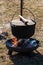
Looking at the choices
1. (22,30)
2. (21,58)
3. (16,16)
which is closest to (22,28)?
(22,30)

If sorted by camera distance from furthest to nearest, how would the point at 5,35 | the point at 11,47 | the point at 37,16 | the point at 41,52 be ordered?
the point at 37,16
the point at 5,35
the point at 41,52
the point at 11,47

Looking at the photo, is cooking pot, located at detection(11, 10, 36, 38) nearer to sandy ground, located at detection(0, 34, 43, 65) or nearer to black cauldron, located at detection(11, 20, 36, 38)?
black cauldron, located at detection(11, 20, 36, 38)

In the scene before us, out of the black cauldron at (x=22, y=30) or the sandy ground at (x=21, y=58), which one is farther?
the black cauldron at (x=22, y=30)

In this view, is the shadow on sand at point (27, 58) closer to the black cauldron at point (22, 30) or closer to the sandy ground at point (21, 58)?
the sandy ground at point (21, 58)

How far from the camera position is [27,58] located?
6777 millimetres

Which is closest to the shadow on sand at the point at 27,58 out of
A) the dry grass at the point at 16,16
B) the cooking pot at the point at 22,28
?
the dry grass at the point at 16,16

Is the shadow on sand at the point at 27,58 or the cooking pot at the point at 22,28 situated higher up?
the cooking pot at the point at 22,28

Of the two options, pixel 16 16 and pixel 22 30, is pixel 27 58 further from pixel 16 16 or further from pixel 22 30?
pixel 16 16

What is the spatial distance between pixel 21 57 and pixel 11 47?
472mm

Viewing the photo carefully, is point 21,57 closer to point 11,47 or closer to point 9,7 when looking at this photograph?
point 11,47

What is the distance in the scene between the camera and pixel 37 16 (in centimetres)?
1017

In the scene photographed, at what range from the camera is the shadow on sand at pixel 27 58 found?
21.5ft

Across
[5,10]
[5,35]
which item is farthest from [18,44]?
[5,10]

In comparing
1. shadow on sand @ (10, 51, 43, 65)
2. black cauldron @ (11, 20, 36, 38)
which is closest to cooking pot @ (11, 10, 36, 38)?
→ black cauldron @ (11, 20, 36, 38)
